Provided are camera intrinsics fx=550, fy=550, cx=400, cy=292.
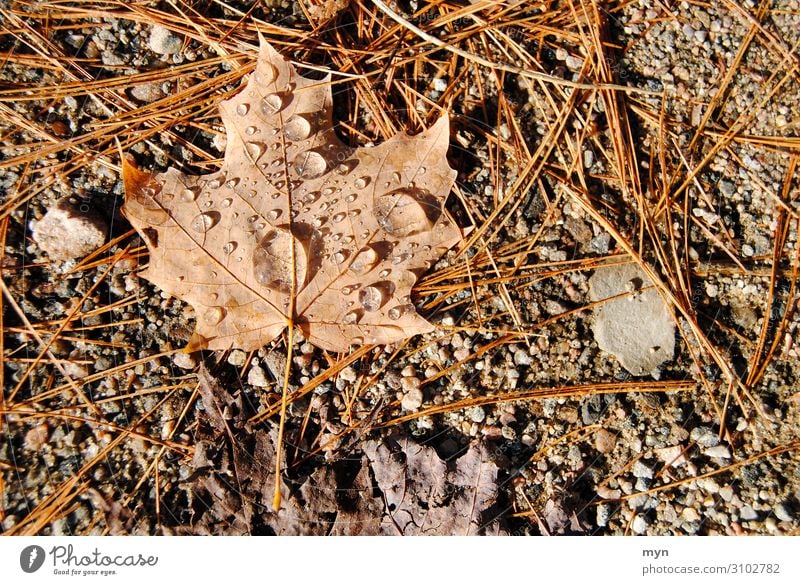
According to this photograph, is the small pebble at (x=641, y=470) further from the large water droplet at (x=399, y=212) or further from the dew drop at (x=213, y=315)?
the dew drop at (x=213, y=315)

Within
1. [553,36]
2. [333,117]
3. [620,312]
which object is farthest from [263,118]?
[620,312]

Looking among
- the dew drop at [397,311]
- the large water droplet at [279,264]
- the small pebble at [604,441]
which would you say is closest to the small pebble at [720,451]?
the small pebble at [604,441]

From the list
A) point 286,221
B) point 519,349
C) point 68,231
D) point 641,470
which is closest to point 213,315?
point 286,221

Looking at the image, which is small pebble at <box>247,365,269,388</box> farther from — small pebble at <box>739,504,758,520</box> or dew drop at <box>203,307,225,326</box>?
small pebble at <box>739,504,758,520</box>
